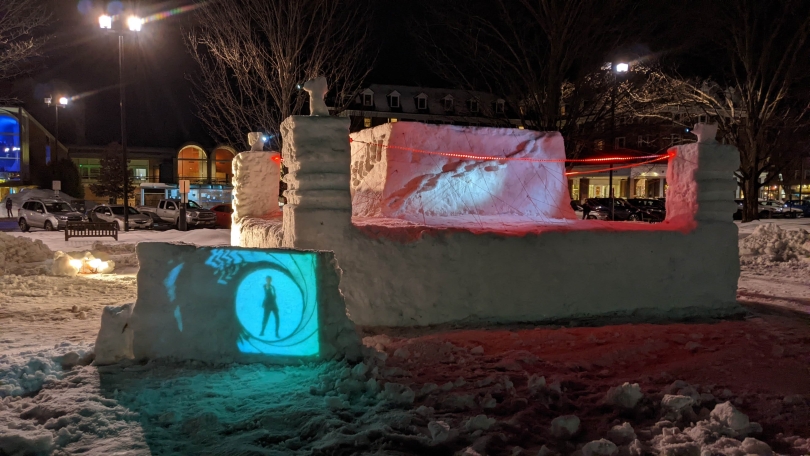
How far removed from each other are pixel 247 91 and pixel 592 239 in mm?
13459

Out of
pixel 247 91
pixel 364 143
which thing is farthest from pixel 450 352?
pixel 247 91

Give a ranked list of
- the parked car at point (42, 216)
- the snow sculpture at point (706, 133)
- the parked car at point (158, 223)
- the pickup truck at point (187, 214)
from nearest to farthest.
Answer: the snow sculpture at point (706, 133)
the parked car at point (42, 216)
the parked car at point (158, 223)
the pickup truck at point (187, 214)

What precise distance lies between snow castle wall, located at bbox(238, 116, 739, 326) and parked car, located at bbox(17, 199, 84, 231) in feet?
70.2

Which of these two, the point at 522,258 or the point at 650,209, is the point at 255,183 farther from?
the point at 650,209

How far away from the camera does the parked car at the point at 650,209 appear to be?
26.4 meters

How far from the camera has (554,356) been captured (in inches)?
225

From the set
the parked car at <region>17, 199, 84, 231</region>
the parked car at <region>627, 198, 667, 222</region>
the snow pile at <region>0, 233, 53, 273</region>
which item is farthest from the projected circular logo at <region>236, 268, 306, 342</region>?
the parked car at <region>17, 199, 84, 231</region>

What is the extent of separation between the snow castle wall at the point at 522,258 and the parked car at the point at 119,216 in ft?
68.4

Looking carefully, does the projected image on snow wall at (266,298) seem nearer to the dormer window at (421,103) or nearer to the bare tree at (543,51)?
the bare tree at (543,51)

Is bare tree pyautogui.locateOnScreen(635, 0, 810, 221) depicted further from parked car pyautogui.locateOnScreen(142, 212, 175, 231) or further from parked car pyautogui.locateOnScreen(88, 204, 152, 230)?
parked car pyautogui.locateOnScreen(88, 204, 152, 230)

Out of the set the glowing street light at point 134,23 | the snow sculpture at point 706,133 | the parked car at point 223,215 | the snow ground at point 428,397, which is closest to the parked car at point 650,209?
the snow sculpture at point 706,133

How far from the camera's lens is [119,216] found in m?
26.1

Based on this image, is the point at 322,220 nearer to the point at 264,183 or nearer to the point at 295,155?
the point at 295,155

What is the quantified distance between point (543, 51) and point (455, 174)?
929cm
